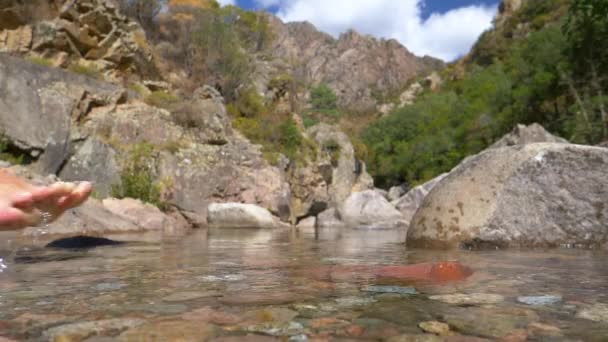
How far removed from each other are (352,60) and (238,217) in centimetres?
11155

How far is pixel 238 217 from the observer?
13789mm

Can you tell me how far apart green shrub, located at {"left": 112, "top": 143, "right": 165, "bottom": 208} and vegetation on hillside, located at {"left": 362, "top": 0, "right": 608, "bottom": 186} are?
1073 cm

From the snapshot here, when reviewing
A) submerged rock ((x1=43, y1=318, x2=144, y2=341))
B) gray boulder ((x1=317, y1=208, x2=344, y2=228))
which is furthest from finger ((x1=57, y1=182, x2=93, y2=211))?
gray boulder ((x1=317, y1=208, x2=344, y2=228))

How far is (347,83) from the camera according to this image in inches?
4505

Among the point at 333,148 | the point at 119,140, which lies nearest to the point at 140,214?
the point at 119,140

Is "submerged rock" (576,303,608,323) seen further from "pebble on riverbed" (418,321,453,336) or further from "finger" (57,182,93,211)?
"finger" (57,182,93,211)

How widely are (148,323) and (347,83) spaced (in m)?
115

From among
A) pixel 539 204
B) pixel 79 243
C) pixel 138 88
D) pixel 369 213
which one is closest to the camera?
pixel 539 204

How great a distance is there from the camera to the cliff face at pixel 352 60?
370 feet

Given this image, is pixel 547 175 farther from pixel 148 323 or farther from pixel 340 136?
pixel 340 136

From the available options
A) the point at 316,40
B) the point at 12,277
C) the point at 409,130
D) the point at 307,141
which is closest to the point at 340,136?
the point at 307,141

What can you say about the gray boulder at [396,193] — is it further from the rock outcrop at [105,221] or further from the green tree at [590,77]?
the rock outcrop at [105,221]

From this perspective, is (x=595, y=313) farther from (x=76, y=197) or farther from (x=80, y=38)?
(x=80, y=38)

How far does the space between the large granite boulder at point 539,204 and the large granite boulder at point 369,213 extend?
8.90 meters
